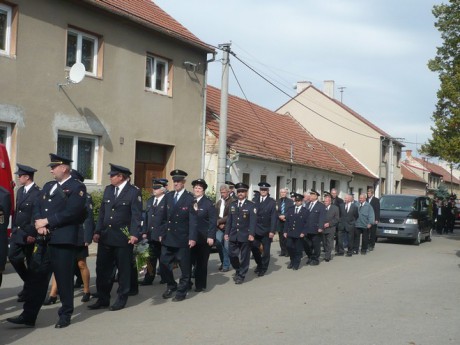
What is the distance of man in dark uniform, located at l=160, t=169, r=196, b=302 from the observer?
8.64 metres

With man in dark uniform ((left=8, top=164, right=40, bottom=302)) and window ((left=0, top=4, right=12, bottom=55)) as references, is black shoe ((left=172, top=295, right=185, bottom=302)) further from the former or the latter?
window ((left=0, top=4, right=12, bottom=55))

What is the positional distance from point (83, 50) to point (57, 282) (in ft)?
33.3

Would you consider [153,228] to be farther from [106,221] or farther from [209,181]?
[209,181]

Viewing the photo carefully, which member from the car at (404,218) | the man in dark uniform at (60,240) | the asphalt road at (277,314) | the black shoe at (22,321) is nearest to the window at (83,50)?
the asphalt road at (277,314)

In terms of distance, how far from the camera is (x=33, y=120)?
14.0 metres

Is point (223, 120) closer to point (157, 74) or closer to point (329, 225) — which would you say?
point (157, 74)

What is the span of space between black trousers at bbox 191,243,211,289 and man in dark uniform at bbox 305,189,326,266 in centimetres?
449

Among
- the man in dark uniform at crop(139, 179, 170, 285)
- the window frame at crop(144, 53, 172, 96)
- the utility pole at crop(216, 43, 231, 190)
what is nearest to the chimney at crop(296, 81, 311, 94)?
the utility pole at crop(216, 43, 231, 190)

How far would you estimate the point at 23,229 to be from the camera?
768cm

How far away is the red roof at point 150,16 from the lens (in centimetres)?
1593

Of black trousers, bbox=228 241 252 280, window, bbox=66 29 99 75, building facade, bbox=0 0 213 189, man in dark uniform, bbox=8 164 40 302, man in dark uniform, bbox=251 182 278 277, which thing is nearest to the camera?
man in dark uniform, bbox=8 164 40 302

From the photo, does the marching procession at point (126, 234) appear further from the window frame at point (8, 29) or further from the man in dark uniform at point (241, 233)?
the window frame at point (8, 29)

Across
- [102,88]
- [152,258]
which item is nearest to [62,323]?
[152,258]

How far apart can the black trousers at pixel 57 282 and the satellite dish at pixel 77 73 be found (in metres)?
8.40
